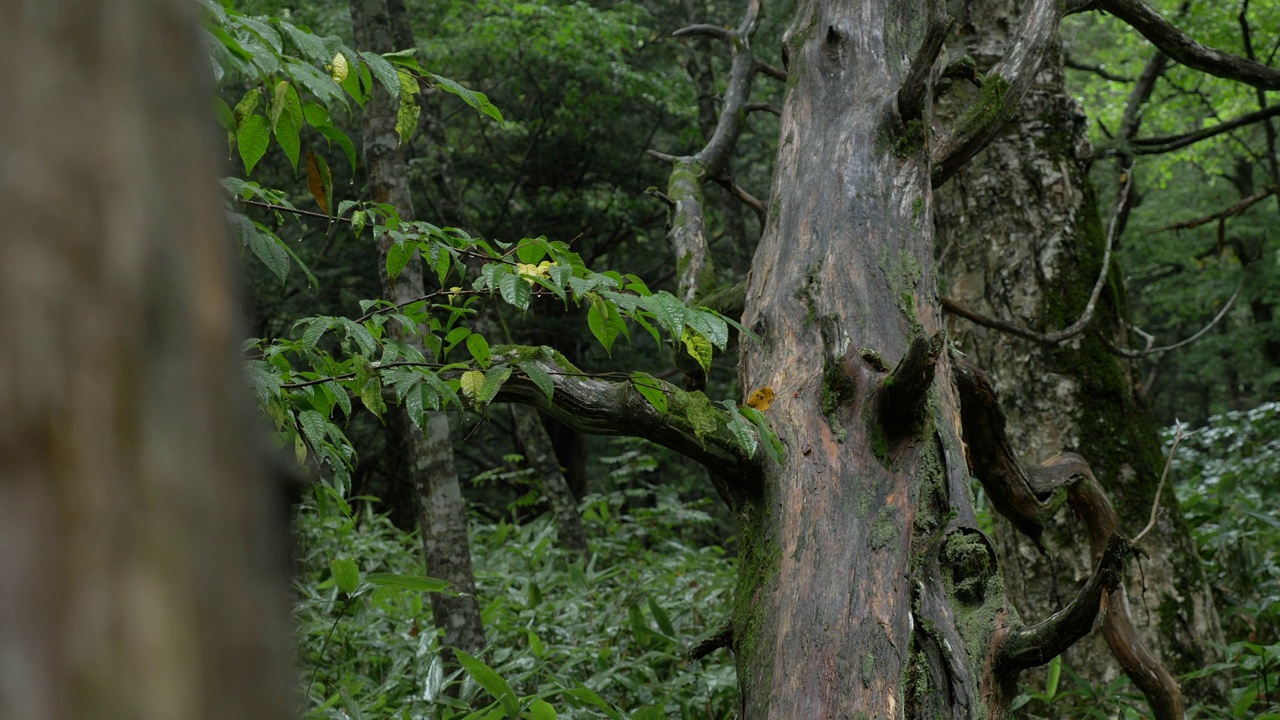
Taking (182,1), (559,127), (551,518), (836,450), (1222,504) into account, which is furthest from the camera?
(559,127)

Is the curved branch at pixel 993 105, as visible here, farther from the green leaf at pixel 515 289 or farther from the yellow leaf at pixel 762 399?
the green leaf at pixel 515 289

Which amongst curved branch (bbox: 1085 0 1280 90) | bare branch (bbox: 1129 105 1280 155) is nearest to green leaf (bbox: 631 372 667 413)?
curved branch (bbox: 1085 0 1280 90)

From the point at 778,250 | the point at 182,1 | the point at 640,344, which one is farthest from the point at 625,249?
the point at 182,1

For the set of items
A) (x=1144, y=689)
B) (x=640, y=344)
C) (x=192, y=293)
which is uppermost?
(x=640, y=344)

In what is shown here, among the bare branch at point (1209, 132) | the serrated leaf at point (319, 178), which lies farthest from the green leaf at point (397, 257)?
the bare branch at point (1209, 132)

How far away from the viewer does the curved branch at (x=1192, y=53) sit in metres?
4.13

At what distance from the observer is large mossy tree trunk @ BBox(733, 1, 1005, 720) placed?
2.23m

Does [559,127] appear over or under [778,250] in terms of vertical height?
over

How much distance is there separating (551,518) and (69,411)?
8.43 meters

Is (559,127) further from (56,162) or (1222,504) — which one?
(56,162)

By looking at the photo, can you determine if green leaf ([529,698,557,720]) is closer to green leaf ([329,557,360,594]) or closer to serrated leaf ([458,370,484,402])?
green leaf ([329,557,360,594])

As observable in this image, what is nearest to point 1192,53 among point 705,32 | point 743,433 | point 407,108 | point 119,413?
point 705,32

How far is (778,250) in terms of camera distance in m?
3.22

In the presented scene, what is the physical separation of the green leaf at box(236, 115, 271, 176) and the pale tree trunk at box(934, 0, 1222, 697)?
3768 millimetres
